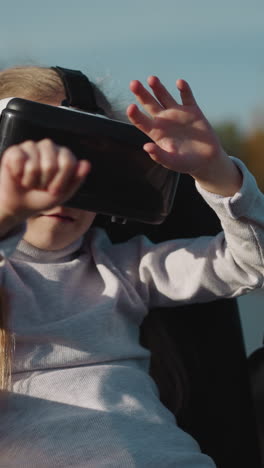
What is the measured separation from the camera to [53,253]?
4.46ft

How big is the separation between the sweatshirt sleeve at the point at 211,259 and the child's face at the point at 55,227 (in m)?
0.13

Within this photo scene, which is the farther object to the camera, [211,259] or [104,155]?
[211,259]

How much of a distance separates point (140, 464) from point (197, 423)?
0.30m

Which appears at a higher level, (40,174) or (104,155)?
(40,174)

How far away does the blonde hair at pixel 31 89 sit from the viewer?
1.25 m

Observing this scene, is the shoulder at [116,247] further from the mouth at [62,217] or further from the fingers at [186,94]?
the fingers at [186,94]

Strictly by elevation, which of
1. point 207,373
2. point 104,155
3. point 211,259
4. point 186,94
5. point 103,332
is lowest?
point 207,373

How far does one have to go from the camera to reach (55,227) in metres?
1.31

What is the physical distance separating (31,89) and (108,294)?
0.36 meters

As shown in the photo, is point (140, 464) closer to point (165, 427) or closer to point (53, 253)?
point (165, 427)

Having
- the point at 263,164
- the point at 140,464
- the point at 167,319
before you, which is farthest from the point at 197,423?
the point at 263,164

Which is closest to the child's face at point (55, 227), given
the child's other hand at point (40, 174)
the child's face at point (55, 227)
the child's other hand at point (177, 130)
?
the child's face at point (55, 227)

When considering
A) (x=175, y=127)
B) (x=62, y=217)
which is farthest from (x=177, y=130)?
(x=62, y=217)

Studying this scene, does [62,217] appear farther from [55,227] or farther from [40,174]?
[40,174]
